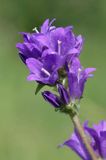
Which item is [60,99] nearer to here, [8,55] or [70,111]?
[70,111]

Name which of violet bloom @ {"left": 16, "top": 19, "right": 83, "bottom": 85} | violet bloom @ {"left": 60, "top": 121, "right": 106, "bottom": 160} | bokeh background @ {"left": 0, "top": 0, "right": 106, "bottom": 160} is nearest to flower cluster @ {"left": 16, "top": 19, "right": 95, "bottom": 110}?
violet bloom @ {"left": 16, "top": 19, "right": 83, "bottom": 85}

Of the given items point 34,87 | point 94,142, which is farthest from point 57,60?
point 34,87

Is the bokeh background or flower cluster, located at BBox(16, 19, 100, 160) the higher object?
the bokeh background

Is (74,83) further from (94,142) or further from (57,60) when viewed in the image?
(94,142)

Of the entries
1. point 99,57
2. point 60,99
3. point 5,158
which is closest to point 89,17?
point 99,57

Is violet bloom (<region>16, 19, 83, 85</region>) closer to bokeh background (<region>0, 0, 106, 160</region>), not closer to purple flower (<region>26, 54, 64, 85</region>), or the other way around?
purple flower (<region>26, 54, 64, 85</region>)
